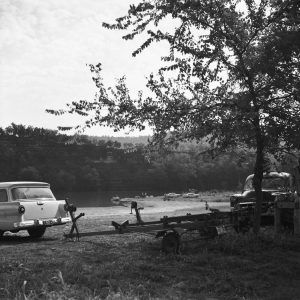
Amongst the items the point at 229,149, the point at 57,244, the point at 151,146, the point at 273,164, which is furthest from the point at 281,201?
the point at 57,244

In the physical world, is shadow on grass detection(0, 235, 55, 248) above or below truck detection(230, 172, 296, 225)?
below

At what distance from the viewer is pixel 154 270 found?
27.1 ft

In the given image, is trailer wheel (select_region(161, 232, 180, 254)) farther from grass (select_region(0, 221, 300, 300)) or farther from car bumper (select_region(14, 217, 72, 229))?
car bumper (select_region(14, 217, 72, 229))

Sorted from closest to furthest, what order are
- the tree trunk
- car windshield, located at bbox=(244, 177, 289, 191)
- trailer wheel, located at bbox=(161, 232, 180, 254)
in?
trailer wheel, located at bbox=(161, 232, 180, 254) < the tree trunk < car windshield, located at bbox=(244, 177, 289, 191)

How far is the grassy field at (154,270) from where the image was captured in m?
6.84

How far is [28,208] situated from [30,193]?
26.2 inches

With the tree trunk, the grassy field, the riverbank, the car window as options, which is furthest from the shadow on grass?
the tree trunk

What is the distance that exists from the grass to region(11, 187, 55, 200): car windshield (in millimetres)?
2355

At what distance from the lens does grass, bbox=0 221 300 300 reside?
269 inches

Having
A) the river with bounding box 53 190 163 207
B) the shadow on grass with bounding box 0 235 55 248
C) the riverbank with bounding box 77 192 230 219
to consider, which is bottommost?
the river with bounding box 53 190 163 207

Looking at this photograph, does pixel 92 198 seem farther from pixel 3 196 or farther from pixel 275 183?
pixel 3 196

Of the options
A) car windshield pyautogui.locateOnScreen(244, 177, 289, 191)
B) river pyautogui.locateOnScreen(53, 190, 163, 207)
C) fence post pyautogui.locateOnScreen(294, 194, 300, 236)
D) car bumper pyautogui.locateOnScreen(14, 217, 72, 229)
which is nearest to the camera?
fence post pyautogui.locateOnScreen(294, 194, 300, 236)

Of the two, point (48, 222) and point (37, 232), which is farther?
point (37, 232)

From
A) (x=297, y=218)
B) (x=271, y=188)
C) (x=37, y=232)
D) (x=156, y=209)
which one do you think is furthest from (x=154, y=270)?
(x=156, y=209)
